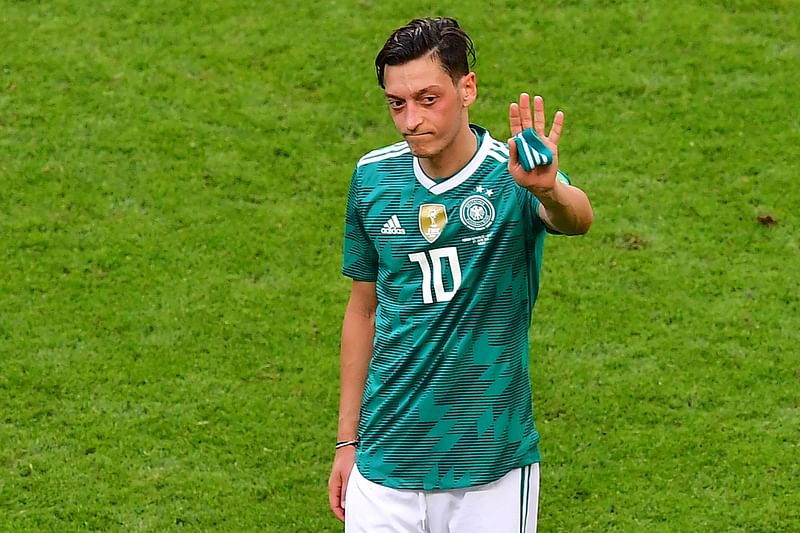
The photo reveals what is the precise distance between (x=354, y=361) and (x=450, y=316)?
1.65 feet

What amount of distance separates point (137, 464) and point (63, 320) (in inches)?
54.7

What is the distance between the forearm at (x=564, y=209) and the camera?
143 inches

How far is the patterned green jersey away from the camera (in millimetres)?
3916

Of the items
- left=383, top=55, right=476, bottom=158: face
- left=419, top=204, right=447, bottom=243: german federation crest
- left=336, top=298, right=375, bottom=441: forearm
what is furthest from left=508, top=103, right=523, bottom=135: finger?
left=336, top=298, right=375, bottom=441: forearm

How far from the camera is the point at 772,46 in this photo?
32.5 feet

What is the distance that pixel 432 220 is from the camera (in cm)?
393

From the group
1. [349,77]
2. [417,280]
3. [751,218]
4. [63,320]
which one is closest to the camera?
[417,280]

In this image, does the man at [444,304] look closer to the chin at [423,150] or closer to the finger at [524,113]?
the chin at [423,150]

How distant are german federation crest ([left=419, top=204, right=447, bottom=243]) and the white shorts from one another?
777 millimetres

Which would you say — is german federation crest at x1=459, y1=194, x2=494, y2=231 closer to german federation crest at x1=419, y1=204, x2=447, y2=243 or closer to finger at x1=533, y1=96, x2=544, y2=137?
german federation crest at x1=419, y1=204, x2=447, y2=243

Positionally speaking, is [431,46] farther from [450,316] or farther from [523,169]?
[450,316]

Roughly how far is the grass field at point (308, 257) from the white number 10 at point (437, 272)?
2.48 meters

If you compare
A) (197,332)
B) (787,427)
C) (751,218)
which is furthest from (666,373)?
(197,332)

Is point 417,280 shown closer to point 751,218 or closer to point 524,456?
point 524,456
